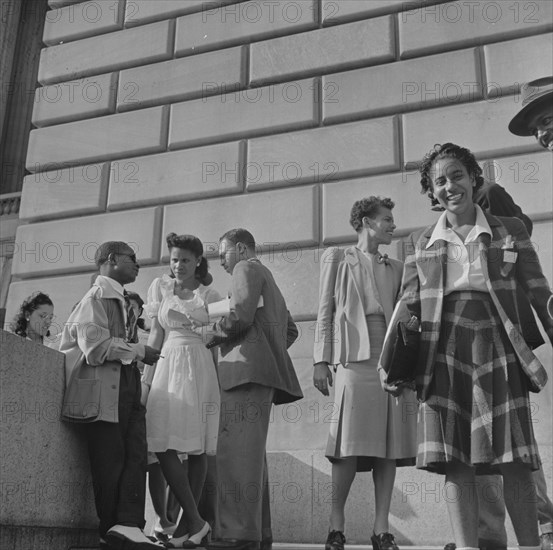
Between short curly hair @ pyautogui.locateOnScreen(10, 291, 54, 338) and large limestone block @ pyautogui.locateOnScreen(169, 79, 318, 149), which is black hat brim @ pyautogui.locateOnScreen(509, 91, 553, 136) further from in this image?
short curly hair @ pyautogui.locateOnScreen(10, 291, 54, 338)

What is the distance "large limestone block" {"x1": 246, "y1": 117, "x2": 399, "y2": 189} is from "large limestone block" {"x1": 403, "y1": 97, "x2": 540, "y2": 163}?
0.62ft

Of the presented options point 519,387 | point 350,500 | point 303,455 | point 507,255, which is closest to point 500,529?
point 519,387

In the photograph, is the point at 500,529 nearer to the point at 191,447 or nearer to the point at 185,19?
the point at 191,447

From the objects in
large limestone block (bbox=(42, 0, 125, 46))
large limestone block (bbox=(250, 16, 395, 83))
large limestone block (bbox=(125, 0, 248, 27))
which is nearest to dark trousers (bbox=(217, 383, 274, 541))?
large limestone block (bbox=(250, 16, 395, 83))

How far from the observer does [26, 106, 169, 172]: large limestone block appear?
9109 mm

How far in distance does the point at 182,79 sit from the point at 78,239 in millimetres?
2036

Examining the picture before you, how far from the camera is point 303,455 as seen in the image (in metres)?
6.91

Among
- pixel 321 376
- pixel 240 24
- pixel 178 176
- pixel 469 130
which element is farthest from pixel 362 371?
pixel 240 24

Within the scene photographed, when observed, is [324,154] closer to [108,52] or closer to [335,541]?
[108,52]

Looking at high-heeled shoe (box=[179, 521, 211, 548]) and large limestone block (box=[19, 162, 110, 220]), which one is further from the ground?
large limestone block (box=[19, 162, 110, 220])

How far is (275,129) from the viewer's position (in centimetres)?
855

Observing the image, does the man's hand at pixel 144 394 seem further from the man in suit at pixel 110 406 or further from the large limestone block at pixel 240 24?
the large limestone block at pixel 240 24

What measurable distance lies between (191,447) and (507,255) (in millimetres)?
2547

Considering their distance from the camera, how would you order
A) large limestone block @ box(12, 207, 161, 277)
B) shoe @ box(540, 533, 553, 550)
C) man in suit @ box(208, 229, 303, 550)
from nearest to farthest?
1. man in suit @ box(208, 229, 303, 550)
2. shoe @ box(540, 533, 553, 550)
3. large limestone block @ box(12, 207, 161, 277)
